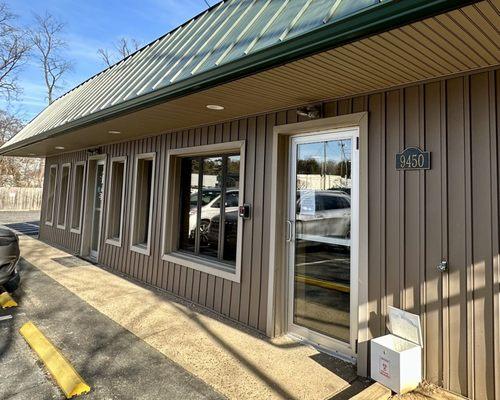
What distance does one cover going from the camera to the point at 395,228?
283 cm

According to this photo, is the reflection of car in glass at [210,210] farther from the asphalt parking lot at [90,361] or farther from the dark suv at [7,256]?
the dark suv at [7,256]

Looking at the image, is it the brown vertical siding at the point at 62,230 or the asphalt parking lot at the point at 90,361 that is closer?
the asphalt parking lot at the point at 90,361

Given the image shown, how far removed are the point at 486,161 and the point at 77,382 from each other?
3.53 m

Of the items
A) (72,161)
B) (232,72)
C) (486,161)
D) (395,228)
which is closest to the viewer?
(486,161)

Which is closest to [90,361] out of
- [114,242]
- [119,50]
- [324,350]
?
[324,350]

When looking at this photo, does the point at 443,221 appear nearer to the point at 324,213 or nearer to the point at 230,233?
the point at 324,213

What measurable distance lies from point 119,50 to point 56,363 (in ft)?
78.1

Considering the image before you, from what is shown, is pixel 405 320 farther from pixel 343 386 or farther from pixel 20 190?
pixel 20 190

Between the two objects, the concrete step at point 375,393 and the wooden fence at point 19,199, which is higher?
the wooden fence at point 19,199

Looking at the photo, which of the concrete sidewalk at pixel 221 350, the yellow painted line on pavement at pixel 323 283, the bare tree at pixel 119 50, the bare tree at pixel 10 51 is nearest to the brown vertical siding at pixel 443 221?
the yellow painted line on pavement at pixel 323 283

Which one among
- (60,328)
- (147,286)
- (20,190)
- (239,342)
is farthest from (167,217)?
(20,190)

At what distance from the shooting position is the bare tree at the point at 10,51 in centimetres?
1744

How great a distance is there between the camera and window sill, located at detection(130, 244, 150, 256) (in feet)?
18.7

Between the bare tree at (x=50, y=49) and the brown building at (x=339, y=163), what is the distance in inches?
870
